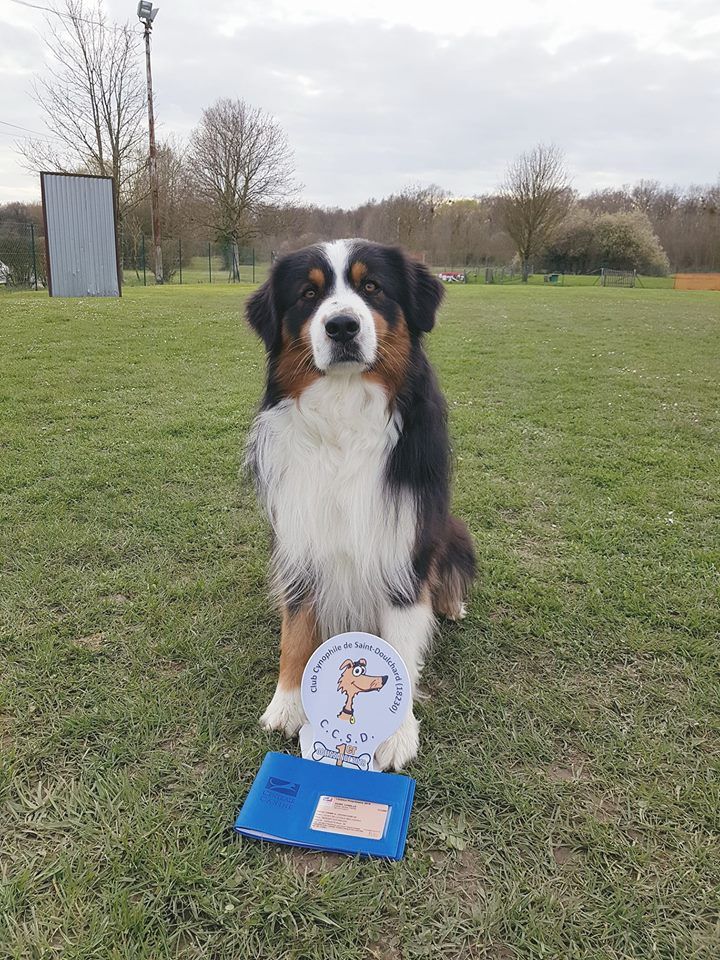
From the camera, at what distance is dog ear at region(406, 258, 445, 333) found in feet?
8.46

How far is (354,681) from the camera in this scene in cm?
237

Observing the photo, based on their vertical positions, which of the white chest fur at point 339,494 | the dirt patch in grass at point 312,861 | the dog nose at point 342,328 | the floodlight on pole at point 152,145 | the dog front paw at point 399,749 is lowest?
the dirt patch in grass at point 312,861

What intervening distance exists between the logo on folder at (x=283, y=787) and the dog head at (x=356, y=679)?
37 cm

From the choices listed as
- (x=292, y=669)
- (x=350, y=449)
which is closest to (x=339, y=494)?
(x=350, y=449)

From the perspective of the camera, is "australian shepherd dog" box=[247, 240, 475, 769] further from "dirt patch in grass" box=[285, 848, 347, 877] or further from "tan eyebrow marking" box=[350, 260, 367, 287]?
"dirt patch in grass" box=[285, 848, 347, 877]

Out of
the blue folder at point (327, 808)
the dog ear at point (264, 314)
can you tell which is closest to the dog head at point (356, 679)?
the blue folder at point (327, 808)

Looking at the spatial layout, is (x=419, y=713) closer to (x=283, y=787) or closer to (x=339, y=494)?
(x=283, y=787)

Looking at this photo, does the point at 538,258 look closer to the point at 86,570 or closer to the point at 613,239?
the point at 613,239

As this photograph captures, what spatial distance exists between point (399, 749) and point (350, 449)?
1.12 m

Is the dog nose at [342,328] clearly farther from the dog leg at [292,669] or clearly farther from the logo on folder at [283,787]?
the logo on folder at [283,787]

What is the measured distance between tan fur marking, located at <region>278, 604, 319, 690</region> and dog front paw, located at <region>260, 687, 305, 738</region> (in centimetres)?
7

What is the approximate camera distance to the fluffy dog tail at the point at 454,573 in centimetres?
297

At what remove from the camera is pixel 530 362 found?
9.73m

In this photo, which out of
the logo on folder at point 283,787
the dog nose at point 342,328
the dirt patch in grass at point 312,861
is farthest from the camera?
the dog nose at point 342,328
